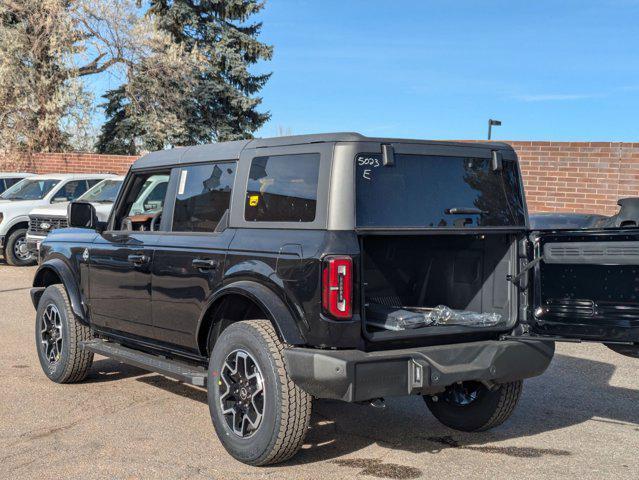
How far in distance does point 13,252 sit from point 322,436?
13.3 m

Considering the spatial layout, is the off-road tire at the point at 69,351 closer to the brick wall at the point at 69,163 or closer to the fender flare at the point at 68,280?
the fender flare at the point at 68,280

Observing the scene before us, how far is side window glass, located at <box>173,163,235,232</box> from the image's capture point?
5422 millimetres

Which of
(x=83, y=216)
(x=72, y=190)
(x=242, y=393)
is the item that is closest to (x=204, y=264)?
(x=242, y=393)

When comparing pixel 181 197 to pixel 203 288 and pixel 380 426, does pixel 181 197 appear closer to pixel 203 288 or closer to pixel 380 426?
pixel 203 288

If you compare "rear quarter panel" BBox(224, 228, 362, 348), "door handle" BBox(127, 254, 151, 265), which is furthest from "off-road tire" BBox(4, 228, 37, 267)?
"rear quarter panel" BBox(224, 228, 362, 348)

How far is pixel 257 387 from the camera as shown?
188 inches

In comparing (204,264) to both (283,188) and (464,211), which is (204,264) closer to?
(283,188)

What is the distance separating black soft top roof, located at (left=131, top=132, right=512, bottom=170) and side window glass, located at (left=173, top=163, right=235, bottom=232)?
2.9 inches

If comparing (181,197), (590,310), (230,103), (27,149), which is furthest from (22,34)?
(590,310)

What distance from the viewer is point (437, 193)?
4.98m

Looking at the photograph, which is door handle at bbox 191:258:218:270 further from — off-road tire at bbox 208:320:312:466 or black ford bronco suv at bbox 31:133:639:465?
off-road tire at bbox 208:320:312:466

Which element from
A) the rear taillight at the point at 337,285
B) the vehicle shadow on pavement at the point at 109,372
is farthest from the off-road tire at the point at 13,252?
the rear taillight at the point at 337,285

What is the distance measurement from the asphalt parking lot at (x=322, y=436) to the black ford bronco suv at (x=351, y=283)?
0.94 feet

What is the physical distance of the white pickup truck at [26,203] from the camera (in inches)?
667
